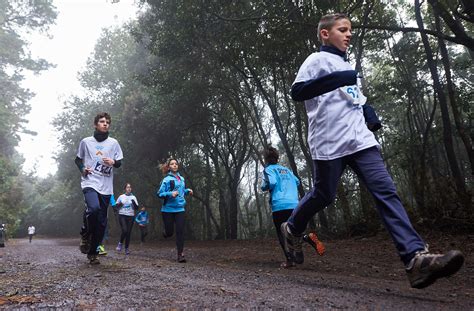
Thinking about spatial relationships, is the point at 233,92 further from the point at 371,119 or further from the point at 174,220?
the point at 371,119

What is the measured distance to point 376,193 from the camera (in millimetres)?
3117

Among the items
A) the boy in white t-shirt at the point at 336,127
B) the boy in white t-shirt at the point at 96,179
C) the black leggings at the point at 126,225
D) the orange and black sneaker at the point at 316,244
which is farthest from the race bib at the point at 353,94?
the black leggings at the point at 126,225

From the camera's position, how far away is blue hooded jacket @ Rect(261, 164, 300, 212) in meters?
6.07

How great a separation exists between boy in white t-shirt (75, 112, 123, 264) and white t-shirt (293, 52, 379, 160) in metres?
3.47

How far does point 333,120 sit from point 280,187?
291 centimetres

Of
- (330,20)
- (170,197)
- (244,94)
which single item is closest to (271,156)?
(170,197)

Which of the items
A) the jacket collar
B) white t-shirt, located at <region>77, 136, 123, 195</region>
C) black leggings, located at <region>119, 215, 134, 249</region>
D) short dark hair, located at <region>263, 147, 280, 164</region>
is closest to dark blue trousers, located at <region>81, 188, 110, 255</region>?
white t-shirt, located at <region>77, 136, 123, 195</region>

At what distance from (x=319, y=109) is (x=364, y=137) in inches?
18.6

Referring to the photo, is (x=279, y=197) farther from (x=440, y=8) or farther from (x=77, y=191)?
(x=77, y=191)

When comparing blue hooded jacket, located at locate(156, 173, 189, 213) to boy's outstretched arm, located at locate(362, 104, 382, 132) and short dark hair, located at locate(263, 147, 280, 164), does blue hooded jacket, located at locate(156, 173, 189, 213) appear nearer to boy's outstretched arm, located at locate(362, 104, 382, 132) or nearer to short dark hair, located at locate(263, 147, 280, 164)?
short dark hair, located at locate(263, 147, 280, 164)

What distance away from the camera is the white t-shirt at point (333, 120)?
10.9ft

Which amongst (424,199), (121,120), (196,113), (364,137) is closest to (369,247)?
(424,199)

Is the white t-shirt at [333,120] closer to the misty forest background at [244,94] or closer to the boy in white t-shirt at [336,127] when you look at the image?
the boy in white t-shirt at [336,127]

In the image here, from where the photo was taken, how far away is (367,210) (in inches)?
449
